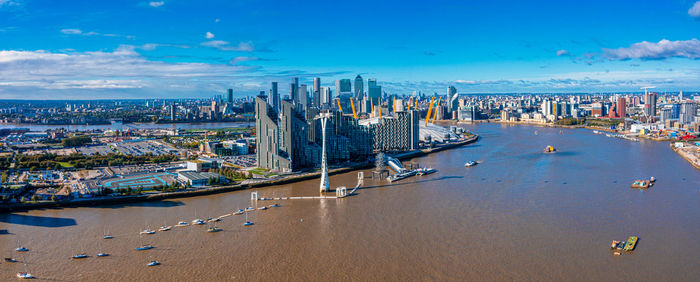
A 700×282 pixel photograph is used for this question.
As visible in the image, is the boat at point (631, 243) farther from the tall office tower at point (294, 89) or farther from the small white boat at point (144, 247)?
the tall office tower at point (294, 89)

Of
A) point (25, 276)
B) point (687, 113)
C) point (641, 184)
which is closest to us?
point (25, 276)

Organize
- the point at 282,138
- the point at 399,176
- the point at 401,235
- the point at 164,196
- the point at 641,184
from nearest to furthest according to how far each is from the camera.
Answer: the point at 401,235 < the point at 164,196 < the point at 641,184 < the point at 399,176 < the point at 282,138

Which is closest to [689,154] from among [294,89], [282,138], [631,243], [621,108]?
[631,243]

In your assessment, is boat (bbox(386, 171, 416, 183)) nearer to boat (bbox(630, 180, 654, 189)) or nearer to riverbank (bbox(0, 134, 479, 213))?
riverbank (bbox(0, 134, 479, 213))

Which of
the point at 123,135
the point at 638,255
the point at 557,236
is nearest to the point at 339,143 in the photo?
the point at 557,236

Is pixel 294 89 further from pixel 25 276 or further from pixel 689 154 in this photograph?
pixel 25 276

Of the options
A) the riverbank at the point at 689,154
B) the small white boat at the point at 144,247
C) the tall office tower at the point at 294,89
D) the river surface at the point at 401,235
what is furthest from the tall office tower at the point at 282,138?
the tall office tower at the point at 294,89
